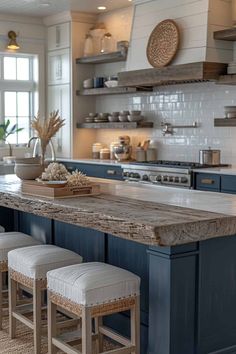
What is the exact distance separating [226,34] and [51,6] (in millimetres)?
2662

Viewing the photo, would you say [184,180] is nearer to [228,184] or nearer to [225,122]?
[228,184]

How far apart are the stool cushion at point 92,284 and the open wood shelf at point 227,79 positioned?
3.22 meters

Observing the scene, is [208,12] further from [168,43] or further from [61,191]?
[61,191]

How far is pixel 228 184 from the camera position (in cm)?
537

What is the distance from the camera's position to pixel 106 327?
11.2 ft

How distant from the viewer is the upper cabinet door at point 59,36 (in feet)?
25.7

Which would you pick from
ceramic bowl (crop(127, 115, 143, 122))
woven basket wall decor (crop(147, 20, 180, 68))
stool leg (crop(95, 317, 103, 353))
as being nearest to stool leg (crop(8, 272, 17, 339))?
stool leg (crop(95, 317, 103, 353))

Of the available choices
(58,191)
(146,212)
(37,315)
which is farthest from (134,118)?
Result: (146,212)

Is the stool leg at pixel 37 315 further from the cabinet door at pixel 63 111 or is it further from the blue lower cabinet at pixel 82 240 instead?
the cabinet door at pixel 63 111

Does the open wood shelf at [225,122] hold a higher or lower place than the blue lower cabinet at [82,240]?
higher

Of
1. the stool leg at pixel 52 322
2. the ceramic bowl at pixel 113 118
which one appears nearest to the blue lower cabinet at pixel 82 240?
the stool leg at pixel 52 322

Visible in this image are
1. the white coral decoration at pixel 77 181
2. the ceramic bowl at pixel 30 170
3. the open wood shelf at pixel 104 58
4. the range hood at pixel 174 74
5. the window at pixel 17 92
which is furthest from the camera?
the window at pixel 17 92

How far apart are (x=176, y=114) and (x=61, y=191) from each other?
11.9 feet

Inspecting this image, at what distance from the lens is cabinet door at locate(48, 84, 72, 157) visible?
796cm
